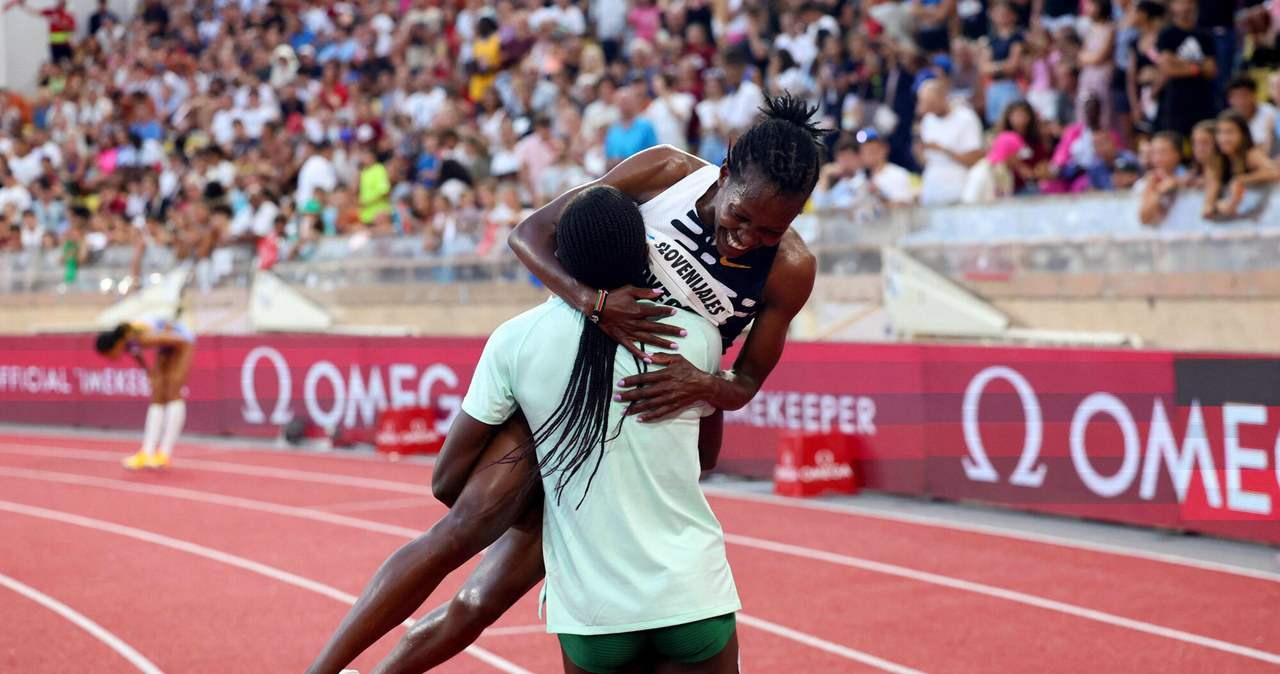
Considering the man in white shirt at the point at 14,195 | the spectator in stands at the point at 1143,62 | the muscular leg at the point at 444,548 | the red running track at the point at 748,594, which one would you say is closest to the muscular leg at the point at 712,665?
the muscular leg at the point at 444,548

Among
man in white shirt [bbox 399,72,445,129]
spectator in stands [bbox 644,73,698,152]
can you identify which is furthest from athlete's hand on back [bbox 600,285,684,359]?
man in white shirt [bbox 399,72,445,129]

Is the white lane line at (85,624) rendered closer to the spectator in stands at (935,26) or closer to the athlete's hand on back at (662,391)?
the athlete's hand on back at (662,391)

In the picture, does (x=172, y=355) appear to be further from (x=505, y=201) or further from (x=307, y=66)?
(x=307, y=66)

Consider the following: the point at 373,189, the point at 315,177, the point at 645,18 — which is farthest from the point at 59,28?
the point at 645,18

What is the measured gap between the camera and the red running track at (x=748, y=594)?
550cm

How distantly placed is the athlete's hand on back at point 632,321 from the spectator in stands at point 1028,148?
26.4 feet

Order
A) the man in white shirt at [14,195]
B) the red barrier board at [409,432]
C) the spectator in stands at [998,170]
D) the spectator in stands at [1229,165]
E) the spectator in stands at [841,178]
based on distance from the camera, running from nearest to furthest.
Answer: the spectator in stands at [1229,165], the spectator in stands at [998,170], the spectator in stands at [841,178], the red barrier board at [409,432], the man in white shirt at [14,195]

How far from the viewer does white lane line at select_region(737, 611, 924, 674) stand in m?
5.27

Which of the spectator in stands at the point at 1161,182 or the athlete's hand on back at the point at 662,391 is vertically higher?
the spectator in stands at the point at 1161,182

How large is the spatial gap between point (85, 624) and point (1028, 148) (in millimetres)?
7755

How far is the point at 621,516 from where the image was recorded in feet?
8.78

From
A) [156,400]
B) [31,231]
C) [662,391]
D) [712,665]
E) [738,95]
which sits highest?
[738,95]

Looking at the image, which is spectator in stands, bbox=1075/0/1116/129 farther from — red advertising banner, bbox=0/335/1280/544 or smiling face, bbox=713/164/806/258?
smiling face, bbox=713/164/806/258

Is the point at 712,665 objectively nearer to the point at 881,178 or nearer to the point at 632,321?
the point at 632,321
